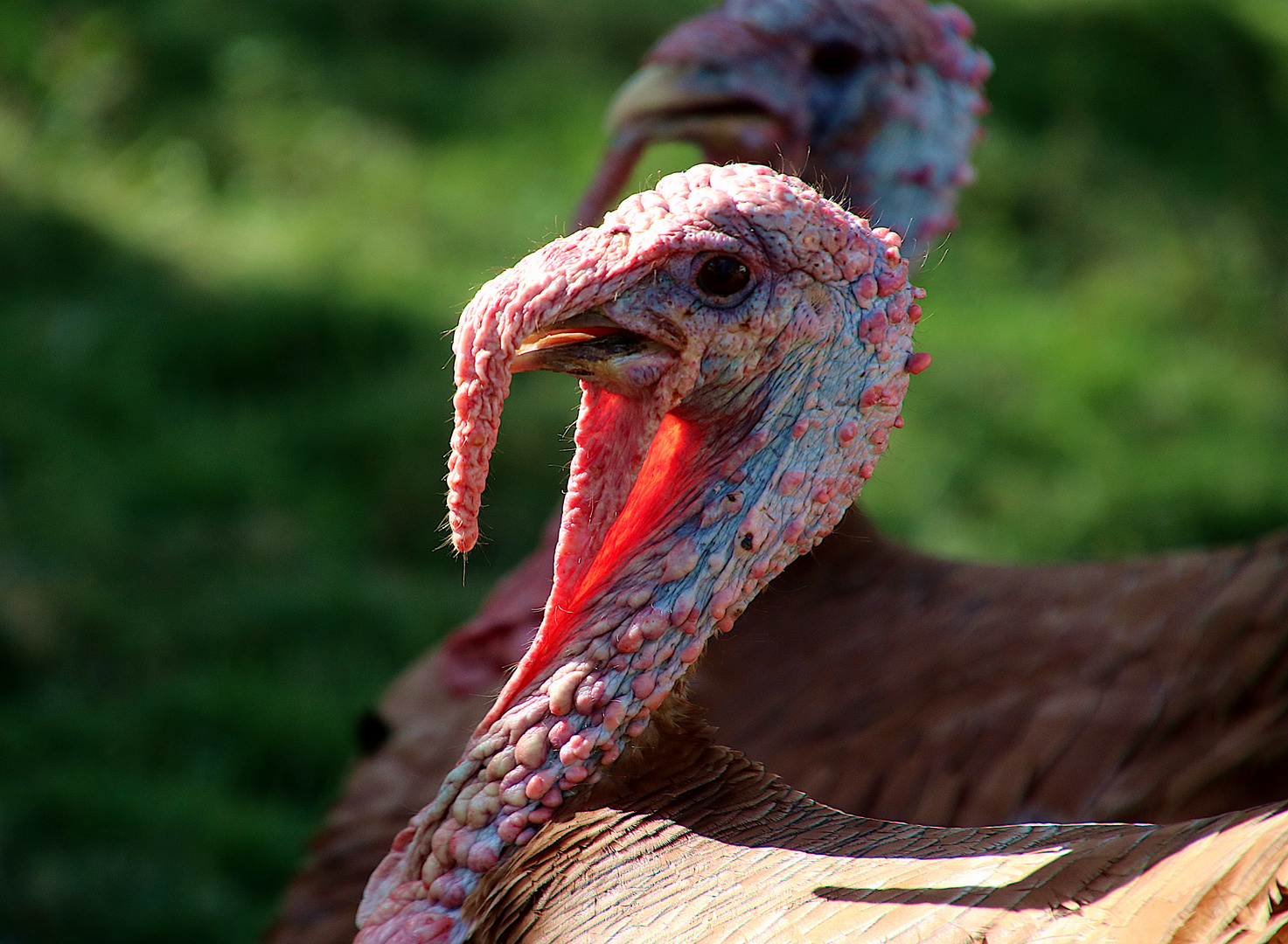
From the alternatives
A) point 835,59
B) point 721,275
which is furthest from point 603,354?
point 835,59

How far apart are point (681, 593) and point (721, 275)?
358mm

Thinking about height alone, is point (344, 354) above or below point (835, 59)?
above

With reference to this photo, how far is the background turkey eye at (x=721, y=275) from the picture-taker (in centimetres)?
163

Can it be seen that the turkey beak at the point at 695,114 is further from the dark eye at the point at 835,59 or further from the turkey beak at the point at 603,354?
the turkey beak at the point at 603,354

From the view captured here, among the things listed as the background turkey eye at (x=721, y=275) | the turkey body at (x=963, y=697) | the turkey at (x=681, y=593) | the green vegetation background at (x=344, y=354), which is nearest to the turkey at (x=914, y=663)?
the turkey body at (x=963, y=697)

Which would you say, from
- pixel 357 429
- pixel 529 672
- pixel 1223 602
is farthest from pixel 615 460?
pixel 357 429

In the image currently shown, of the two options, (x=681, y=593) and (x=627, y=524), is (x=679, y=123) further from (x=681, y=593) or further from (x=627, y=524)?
(x=681, y=593)

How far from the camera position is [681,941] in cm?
151

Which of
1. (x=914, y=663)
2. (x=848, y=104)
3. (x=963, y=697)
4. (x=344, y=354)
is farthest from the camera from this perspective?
(x=344, y=354)

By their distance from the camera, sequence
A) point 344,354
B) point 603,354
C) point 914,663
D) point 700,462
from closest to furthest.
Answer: point 603,354
point 700,462
point 914,663
point 344,354

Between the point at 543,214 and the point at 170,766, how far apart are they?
Answer: 8.31ft

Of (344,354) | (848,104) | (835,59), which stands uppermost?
(344,354)

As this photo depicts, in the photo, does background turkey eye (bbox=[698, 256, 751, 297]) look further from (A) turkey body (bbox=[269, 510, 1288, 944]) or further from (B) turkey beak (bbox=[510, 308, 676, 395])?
(A) turkey body (bbox=[269, 510, 1288, 944])

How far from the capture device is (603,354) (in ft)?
5.37
